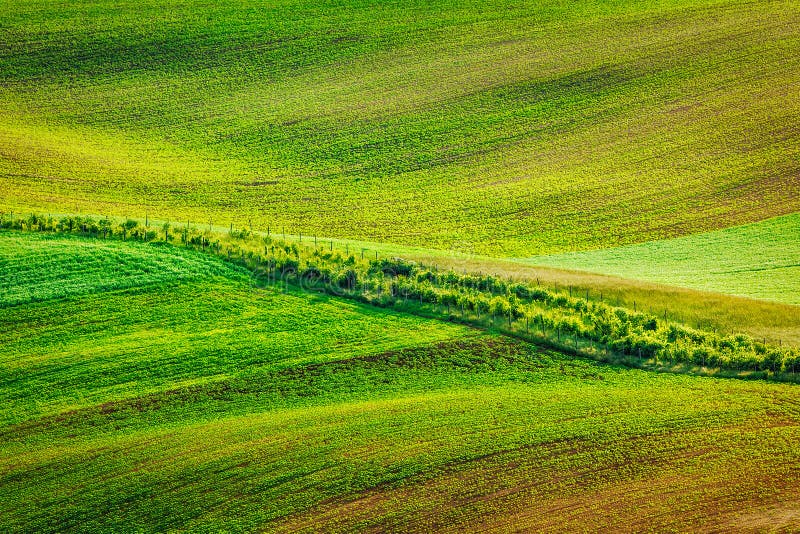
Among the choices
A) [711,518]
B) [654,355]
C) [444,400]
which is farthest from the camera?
[654,355]

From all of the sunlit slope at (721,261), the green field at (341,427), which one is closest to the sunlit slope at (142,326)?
the green field at (341,427)

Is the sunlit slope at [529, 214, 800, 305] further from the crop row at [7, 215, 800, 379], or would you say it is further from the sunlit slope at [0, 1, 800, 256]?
the crop row at [7, 215, 800, 379]

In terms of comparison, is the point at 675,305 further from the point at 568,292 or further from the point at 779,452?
the point at 779,452

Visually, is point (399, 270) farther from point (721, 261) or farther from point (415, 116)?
point (415, 116)

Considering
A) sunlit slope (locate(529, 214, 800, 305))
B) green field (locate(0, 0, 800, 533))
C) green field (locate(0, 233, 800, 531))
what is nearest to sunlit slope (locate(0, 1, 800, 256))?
green field (locate(0, 0, 800, 533))

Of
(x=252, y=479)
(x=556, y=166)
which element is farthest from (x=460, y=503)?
(x=556, y=166)

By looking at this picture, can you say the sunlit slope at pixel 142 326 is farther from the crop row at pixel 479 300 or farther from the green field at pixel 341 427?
the crop row at pixel 479 300
